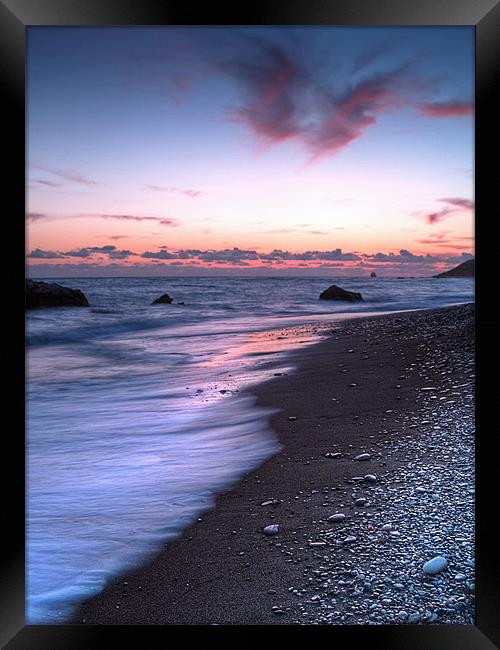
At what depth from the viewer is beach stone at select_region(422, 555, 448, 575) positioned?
4.75 ft

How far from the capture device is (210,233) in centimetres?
584

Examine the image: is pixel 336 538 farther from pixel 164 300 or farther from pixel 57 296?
pixel 164 300

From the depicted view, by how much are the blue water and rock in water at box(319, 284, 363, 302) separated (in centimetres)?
36

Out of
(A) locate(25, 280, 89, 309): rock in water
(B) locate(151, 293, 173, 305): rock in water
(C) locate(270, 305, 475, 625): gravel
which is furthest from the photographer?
(B) locate(151, 293, 173, 305): rock in water

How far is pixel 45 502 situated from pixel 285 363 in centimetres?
257

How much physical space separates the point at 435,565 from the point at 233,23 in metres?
1.85

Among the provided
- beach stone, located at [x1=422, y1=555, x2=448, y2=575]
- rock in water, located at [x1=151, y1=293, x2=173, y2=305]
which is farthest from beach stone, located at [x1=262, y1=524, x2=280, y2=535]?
rock in water, located at [x1=151, y1=293, x2=173, y2=305]

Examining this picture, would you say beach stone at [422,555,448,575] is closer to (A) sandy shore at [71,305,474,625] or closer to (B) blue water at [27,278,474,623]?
(A) sandy shore at [71,305,474,625]

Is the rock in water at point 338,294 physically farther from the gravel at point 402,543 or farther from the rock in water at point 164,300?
the gravel at point 402,543

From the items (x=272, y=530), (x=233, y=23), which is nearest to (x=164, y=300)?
(x=272, y=530)

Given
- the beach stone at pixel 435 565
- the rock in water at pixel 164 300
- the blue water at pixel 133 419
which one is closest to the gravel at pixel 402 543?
the beach stone at pixel 435 565

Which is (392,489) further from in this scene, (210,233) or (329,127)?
(329,127)

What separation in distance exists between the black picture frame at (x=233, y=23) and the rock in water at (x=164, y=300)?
28.7 ft

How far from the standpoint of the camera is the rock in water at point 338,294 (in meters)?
10.3
